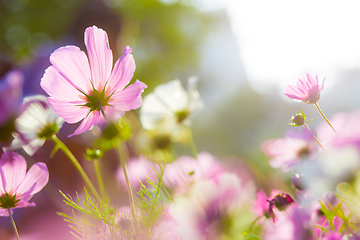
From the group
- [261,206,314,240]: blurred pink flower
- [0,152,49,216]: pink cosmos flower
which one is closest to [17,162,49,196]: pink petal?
[0,152,49,216]: pink cosmos flower

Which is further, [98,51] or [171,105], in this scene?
[171,105]

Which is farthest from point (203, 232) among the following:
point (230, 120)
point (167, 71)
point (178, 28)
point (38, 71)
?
point (178, 28)

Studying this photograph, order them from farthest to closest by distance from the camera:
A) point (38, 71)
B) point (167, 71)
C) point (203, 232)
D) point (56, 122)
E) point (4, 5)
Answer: point (167, 71) < point (4, 5) < point (38, 71) < point (56, 122) < point (203, 232)

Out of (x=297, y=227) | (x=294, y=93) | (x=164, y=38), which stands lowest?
(x=297, y=227)

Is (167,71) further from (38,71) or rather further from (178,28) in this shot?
(38,71)

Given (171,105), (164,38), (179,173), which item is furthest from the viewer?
(164,38)

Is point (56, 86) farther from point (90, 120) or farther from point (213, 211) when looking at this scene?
point (213, 211)

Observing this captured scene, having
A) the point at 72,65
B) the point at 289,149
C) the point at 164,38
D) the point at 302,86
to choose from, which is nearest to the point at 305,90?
the point at 302,86
